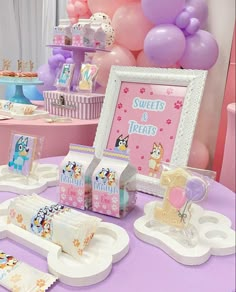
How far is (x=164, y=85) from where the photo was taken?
0.90 m

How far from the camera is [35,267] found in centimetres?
55

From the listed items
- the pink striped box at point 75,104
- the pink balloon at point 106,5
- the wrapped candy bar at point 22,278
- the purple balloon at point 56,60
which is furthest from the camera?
the purple balloon at point 56,60

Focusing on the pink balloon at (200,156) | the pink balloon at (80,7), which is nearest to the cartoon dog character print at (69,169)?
the pink balloon at (200,156)

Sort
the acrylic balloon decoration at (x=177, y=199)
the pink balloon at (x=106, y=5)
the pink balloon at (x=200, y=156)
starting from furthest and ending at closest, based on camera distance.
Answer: the pink balloon at (x=106, y=5), the pink balloon at (x=200, y=156), the acrylic balloon decoration at (x=177, y=199)

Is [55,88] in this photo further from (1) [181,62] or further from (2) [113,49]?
(1) [181,62]

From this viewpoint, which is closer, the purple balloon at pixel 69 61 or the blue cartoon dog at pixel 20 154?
the blue cartoon dog at pixel 20 154

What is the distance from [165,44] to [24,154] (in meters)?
0.72

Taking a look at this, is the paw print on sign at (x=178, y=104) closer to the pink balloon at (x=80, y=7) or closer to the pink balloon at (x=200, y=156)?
the pink balloon at (x=200, y=156)

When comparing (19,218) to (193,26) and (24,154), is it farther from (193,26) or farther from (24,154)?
(193,26)

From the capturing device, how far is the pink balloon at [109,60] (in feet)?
4.75

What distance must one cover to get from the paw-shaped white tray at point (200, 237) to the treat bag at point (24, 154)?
0.34m

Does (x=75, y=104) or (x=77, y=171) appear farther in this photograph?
(x=75, y=104)

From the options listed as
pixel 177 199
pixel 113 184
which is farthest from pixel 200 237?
pixel 113 184

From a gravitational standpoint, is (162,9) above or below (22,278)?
above
